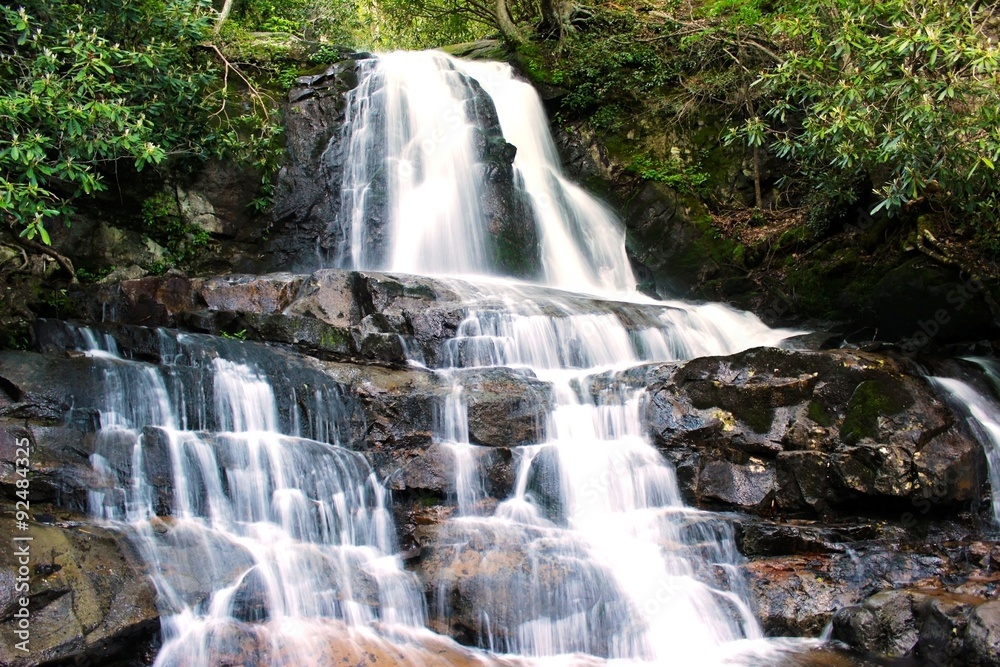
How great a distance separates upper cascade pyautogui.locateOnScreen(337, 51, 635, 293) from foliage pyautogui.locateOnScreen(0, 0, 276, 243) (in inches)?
77.5

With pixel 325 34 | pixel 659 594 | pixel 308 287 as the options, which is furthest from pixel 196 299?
pixel 325 34

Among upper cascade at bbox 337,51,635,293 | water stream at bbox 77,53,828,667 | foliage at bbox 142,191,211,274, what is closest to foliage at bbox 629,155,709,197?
upper cascade at bbox 337,51,635,293

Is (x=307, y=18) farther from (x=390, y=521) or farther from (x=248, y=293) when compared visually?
(x=390, y=521)

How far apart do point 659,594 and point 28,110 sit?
288 inches

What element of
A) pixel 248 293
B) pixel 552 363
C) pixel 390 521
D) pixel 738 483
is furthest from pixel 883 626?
pixel 248 293

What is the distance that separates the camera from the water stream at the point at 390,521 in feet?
18.2

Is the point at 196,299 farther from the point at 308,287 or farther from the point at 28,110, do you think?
the point at 28,110

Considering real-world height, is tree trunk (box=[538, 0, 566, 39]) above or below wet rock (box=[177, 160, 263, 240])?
above

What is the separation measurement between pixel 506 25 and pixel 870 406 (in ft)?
42.0

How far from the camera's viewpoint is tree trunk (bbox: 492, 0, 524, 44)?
1675cm

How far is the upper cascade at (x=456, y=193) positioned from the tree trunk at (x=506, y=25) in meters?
2.45

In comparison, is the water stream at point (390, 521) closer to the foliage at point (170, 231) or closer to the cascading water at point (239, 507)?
the cascading water at point (239, 507)

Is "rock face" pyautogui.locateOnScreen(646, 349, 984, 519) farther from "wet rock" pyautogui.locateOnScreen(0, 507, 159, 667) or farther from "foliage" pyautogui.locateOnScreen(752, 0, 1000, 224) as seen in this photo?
"wet rock" pyautogui.locateOnScreen(0, 507, 159, 667)

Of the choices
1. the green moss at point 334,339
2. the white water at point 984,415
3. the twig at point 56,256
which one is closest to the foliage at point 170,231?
the twig at point 56,256
